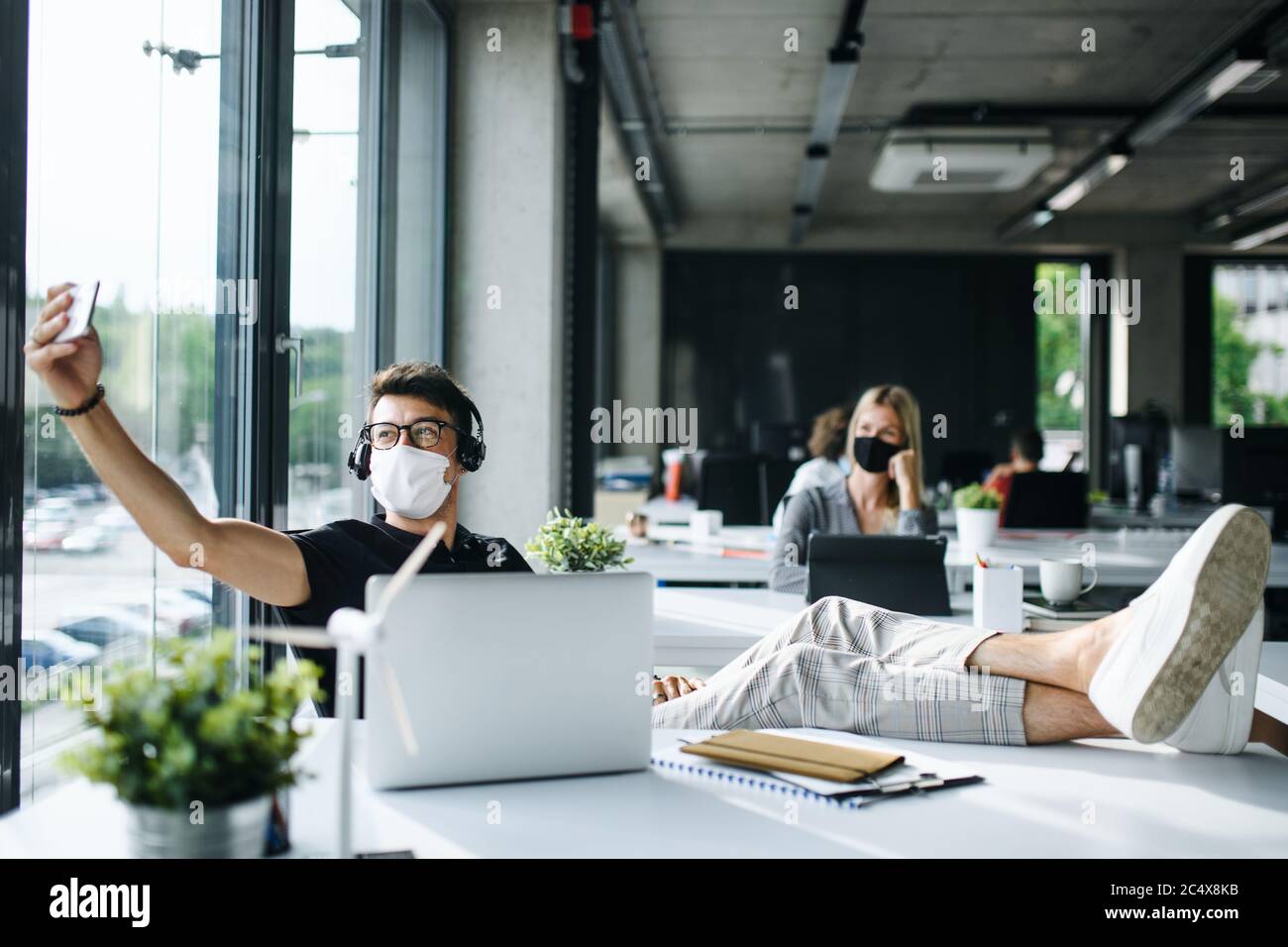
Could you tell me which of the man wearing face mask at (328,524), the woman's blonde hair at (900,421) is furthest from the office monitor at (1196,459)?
the man wearing face mask at (328,524)

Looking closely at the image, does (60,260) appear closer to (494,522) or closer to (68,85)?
(68,85)

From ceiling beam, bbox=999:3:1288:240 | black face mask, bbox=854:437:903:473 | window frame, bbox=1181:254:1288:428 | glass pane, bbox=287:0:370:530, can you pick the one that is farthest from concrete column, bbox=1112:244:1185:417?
glass pane, bbox=287:0:370:530

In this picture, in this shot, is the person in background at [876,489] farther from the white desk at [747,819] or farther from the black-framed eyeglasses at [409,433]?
the white desk at [747,819]

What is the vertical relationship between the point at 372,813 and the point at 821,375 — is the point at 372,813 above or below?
below

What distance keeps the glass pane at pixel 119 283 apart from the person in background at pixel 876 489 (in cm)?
181

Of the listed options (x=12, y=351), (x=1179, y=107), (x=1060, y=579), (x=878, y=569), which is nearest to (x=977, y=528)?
(x=1060, y=579)

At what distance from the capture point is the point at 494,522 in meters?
4.88

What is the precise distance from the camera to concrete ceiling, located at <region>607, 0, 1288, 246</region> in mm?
5742

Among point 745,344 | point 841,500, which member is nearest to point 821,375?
point 745,344

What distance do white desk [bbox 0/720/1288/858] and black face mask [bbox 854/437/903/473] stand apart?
7.55ft

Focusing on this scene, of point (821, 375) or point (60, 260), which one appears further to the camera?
point (821, 375)

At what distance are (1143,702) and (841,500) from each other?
2.25 metres

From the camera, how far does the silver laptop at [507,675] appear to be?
1.25 meters
